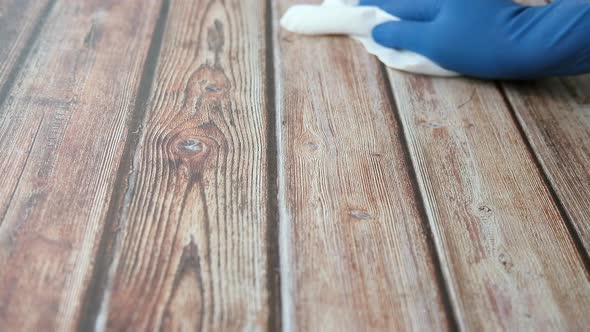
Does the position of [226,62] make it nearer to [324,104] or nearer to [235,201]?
[324,104]

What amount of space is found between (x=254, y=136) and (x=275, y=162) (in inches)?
2.4

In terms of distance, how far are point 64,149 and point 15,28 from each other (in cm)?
34

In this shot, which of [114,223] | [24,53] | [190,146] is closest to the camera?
[114,223]

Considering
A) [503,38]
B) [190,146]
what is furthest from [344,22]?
[190,146]

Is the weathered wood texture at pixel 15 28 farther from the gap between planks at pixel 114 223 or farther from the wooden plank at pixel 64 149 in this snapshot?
the gap between planks at pixel 114 223

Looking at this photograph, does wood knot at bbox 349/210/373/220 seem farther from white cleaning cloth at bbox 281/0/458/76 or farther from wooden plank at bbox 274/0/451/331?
Answer: white cleaning cloth at bbox 281/0/458/76

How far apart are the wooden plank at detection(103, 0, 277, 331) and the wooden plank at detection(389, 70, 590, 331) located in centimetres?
22

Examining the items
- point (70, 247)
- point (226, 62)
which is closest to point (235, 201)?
point (70, 247)

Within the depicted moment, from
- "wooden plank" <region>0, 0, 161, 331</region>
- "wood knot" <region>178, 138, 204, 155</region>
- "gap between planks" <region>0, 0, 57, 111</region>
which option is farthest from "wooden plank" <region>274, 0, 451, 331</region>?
"gap between planks" <region>0, 0, 57, 111</region>

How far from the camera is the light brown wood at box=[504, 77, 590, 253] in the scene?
2.94 feet

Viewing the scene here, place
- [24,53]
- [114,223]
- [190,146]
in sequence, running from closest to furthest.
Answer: [114,223], [190,146], [24,53]

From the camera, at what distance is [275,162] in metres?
0.91

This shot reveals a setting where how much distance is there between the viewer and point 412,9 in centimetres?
115

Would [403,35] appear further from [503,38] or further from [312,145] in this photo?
[312,145]
